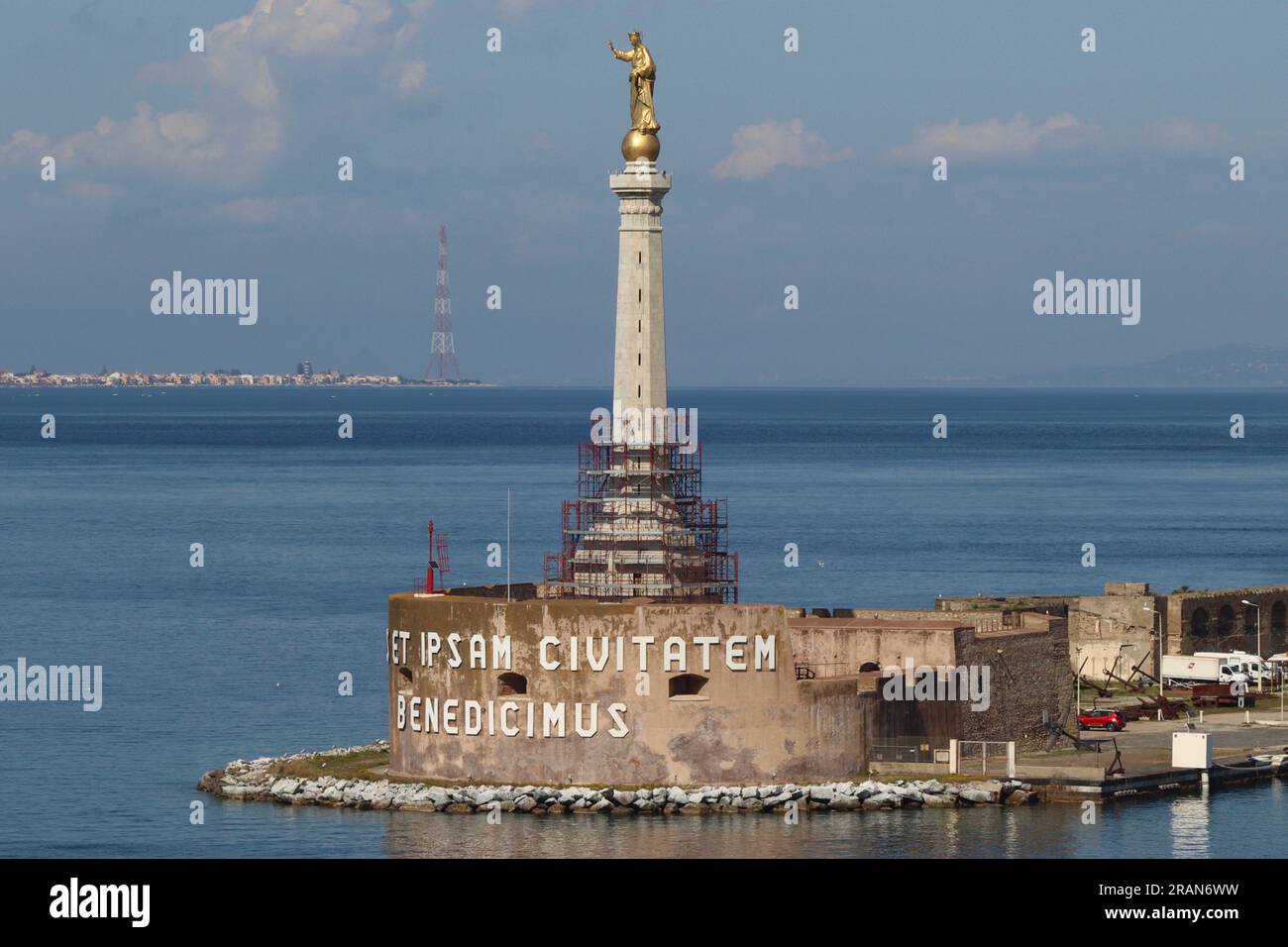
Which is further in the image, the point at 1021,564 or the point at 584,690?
the point at 1021,564

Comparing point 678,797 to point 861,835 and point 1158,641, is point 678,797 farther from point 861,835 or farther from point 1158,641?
point 1158,641

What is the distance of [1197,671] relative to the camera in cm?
8588

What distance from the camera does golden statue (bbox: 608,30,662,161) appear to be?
72.1 meters

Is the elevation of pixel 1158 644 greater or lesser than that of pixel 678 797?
greater

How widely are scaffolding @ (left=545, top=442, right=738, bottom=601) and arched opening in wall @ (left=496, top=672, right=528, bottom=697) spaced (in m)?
5.49

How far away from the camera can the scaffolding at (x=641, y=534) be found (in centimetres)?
7019

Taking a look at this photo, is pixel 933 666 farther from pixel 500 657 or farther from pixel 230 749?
pixel 230 749

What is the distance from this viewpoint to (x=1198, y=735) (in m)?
68.6

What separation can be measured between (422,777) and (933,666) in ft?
41.6

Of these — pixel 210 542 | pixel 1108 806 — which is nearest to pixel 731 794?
pixel 1108 806

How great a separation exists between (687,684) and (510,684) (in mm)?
4230
